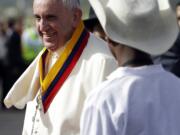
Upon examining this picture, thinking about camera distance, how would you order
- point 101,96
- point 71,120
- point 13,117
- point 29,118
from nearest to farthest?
point 101,96
point 71,120
point 29,118
point 13,117

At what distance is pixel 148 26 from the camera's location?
126 inches

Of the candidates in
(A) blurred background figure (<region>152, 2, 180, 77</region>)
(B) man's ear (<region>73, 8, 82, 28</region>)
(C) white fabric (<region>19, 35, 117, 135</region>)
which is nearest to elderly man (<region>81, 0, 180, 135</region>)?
(C) white fabric (<region>19, 35, 117, 135</region>)

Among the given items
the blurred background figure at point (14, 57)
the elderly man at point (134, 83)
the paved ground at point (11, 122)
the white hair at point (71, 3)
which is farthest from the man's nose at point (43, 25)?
the blurred background figure at point (14, 57)

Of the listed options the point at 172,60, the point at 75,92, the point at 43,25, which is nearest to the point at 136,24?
the point at 75,92

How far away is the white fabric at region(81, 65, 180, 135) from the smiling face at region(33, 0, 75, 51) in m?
0.89

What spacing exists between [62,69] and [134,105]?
37.3 inches

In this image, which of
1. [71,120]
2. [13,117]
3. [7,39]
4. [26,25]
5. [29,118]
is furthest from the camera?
[26,25]

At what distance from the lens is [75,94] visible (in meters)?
3.95

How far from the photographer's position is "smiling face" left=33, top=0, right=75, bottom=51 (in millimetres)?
3998

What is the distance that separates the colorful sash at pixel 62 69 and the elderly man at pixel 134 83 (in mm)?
774

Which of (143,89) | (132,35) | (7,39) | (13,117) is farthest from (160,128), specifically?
(7,39)

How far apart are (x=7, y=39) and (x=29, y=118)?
12698 millimetres

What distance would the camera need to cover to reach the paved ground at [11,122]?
1250 cm

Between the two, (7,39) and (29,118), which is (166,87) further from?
(7,39)
